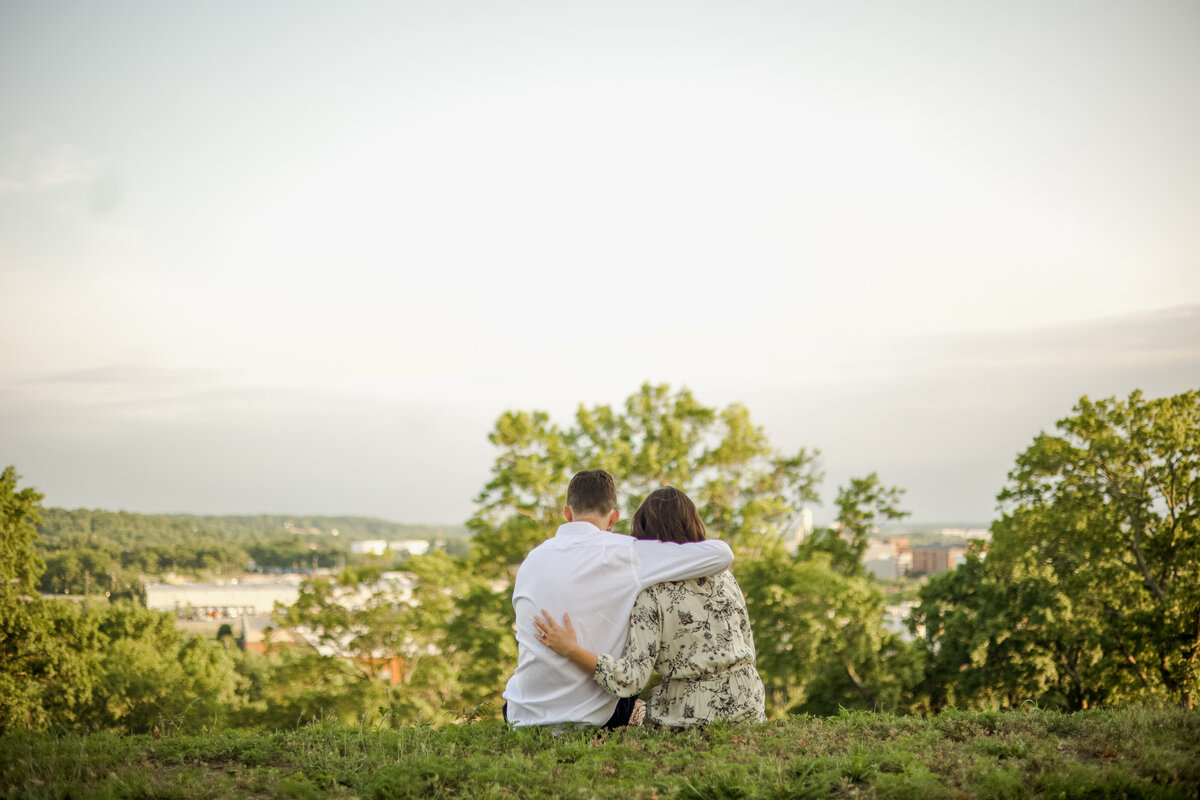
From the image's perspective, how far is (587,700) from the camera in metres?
5.57

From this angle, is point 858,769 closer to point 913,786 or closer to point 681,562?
point 913,786

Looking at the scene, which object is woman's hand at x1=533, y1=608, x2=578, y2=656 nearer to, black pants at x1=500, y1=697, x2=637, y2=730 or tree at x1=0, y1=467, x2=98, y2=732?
black pants at x1=500, y1=697, x2=637, y2=730

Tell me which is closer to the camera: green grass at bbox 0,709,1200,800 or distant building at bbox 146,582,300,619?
green grass at bbox 0,709,1200,800

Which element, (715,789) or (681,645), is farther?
(681,645)

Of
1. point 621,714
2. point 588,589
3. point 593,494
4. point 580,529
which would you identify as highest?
point 593,494

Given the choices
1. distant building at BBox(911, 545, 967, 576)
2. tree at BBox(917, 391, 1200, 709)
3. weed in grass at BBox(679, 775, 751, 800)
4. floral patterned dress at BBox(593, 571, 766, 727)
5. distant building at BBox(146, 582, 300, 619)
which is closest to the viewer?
weed in grass at BBox(679, 775, 751, 800)

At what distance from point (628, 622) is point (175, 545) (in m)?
76.4

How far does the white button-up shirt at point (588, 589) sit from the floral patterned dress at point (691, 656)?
0.42ft

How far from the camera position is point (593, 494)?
5672mm

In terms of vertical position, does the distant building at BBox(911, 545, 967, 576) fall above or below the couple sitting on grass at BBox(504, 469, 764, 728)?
below

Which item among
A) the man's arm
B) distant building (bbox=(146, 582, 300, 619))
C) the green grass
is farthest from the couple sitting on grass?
distant building (bbox=(146, 582, 300, 619))

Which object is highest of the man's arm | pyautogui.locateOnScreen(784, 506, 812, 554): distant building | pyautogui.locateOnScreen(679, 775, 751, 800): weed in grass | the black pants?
the man's arm

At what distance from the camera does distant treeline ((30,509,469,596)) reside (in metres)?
33.8

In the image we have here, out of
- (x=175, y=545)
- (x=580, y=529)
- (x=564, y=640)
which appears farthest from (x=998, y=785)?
(x=175, y=545)
